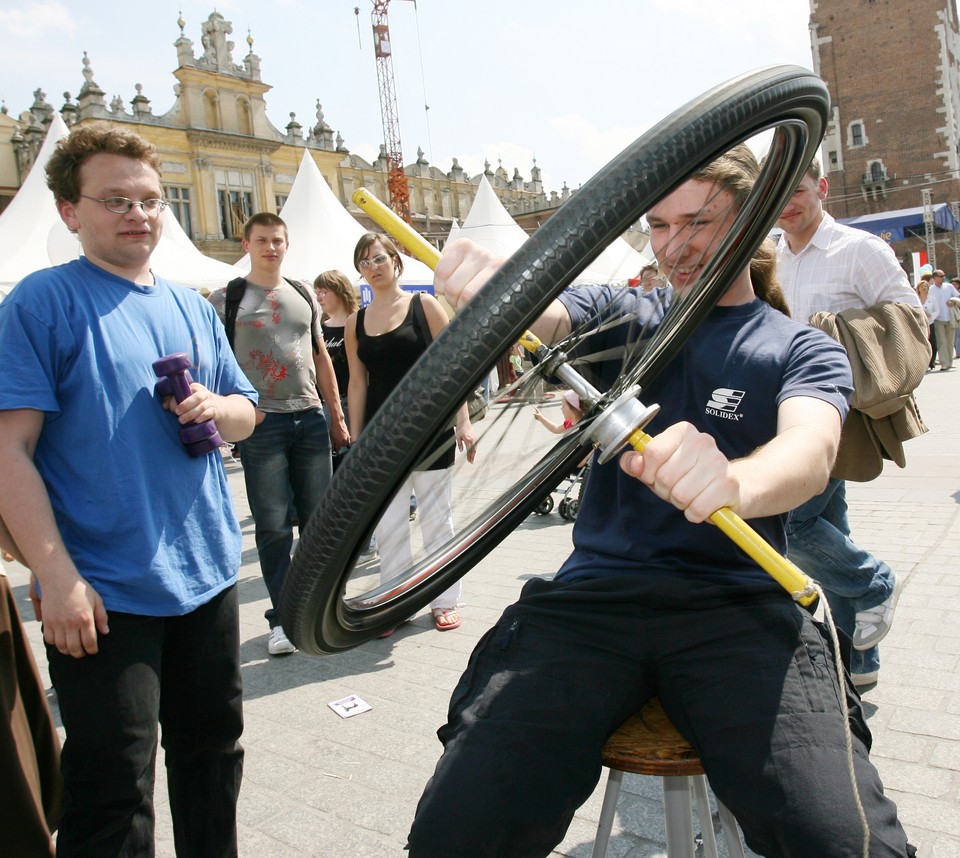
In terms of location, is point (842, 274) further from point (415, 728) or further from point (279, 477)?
point (279, 477)

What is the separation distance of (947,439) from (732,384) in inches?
318

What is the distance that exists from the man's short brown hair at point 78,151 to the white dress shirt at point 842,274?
7.93ft

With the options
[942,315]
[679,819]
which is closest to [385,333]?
[679,819]

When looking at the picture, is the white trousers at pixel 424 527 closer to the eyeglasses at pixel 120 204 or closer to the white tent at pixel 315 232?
the eyeglasses at pixel 120 204

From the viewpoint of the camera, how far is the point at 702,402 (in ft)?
5.94

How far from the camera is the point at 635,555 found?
5.79 feet

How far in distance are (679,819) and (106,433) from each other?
1533 millimetres

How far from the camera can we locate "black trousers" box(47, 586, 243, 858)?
173 cm

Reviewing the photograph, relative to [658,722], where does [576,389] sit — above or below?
above

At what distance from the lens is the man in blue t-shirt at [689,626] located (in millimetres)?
1337

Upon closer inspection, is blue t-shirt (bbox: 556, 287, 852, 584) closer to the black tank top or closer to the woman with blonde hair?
the black tank top

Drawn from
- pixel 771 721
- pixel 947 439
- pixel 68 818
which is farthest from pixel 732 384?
pixel 947 439

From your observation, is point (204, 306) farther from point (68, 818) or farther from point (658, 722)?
point (658, 722)

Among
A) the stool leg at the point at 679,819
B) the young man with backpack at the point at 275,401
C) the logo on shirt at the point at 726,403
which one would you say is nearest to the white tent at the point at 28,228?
the young man with backpack at the point at 275,401
